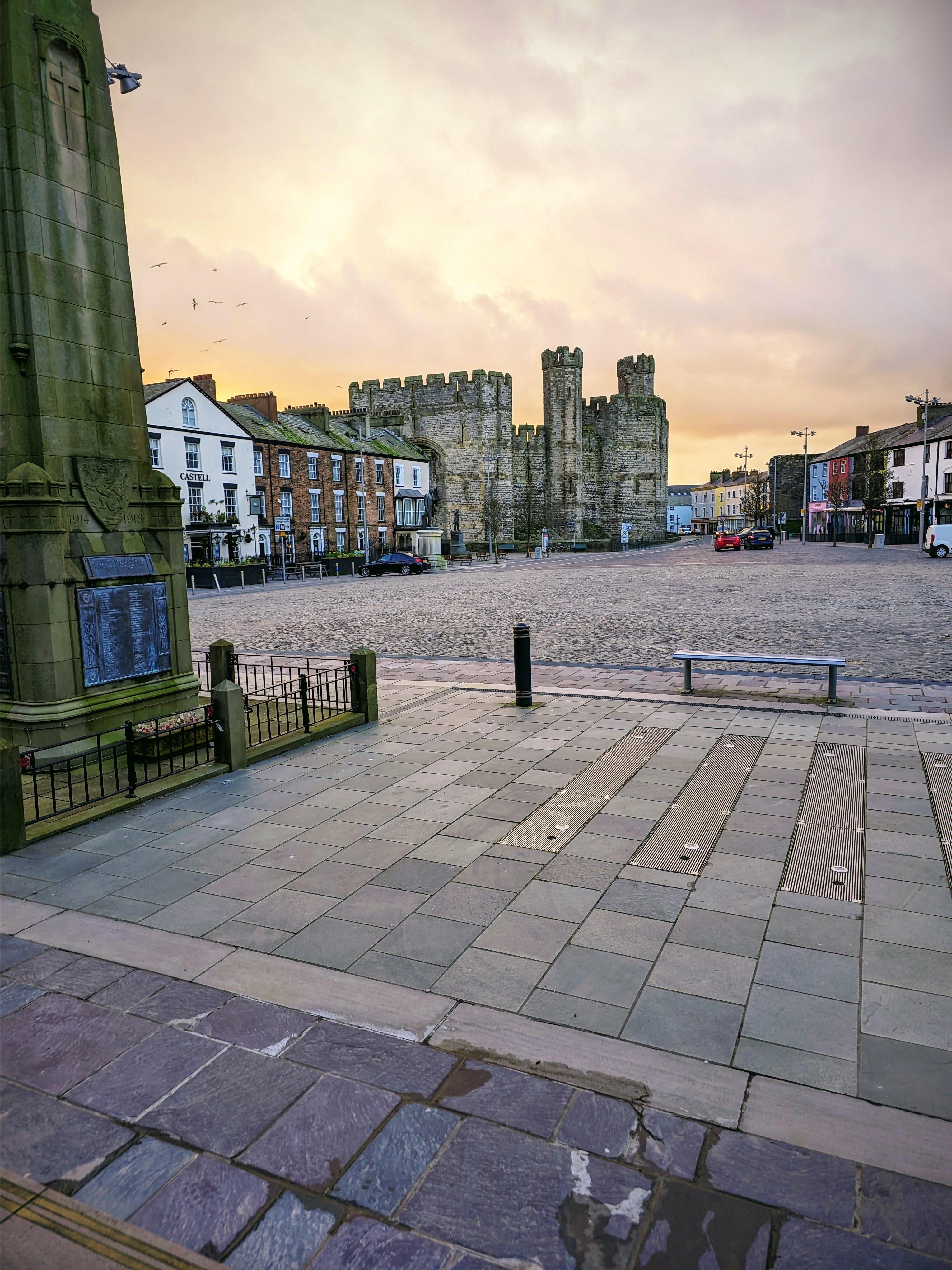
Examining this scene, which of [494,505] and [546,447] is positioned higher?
[546,447]

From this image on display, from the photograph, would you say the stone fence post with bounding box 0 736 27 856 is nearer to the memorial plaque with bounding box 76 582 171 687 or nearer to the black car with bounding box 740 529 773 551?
the memorial plaque with bounding box 76 582 171 687

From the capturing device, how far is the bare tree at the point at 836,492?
233 ft

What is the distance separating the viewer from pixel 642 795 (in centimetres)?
668

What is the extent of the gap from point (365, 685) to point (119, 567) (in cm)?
292

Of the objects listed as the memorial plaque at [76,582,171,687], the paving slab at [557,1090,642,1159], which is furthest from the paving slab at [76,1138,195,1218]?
the memorial plaque at [76,582,171,687]

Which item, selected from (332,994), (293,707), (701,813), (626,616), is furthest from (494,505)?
(332,994)

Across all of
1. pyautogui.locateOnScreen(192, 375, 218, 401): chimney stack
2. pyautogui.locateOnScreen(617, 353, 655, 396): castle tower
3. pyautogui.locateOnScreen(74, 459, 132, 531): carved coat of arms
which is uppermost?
pyautogui.locateOnScreen(617, 353, 655, 396): castle tower

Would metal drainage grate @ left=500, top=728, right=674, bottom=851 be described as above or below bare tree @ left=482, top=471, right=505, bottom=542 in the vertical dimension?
below

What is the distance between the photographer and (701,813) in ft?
20.5

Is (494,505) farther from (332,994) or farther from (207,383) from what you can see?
(332,994)

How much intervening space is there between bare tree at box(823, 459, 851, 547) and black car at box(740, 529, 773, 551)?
13405mm

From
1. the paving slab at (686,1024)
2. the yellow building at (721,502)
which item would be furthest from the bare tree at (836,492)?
the paving slab at (686,1024)

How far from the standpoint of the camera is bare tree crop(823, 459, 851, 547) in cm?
7088

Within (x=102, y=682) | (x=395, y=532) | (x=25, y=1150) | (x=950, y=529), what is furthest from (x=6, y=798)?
(x=395, y=532)
